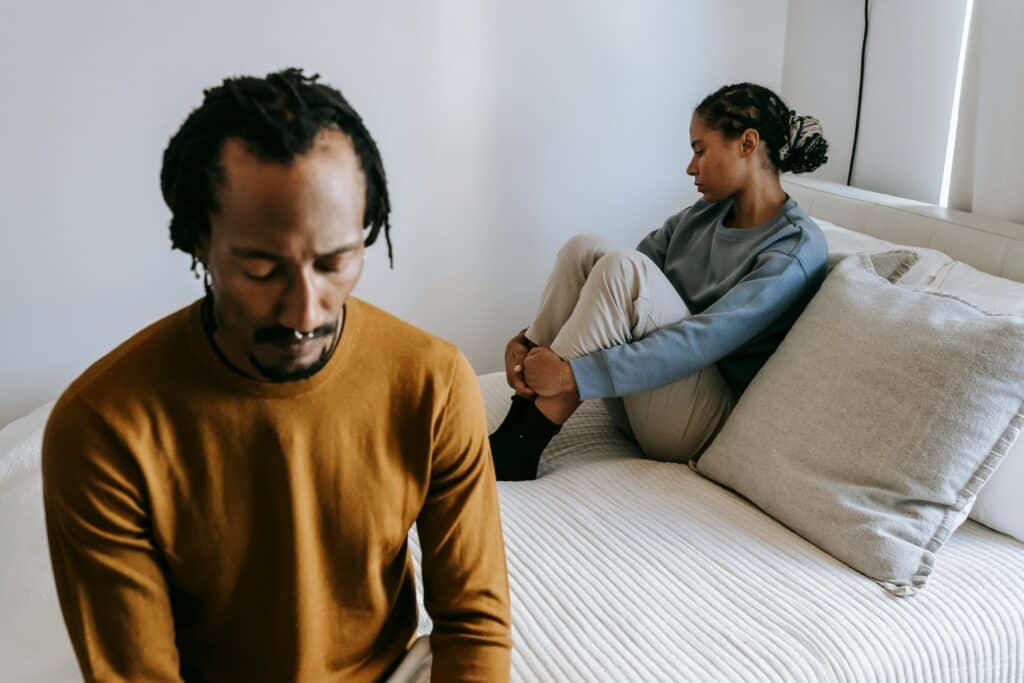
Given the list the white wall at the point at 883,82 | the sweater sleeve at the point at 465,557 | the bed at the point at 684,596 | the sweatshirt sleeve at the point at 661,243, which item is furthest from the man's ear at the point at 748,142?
the sweater sleeve at the point at 465,557

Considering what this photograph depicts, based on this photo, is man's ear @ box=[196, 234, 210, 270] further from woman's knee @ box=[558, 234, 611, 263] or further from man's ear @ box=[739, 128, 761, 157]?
man's ear @ box=[739, 128, 761, 157]

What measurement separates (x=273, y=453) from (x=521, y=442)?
34.9 inches

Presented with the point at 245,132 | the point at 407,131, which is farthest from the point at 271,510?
the point at 407,131

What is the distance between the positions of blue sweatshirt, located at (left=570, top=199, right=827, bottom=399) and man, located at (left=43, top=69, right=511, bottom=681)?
0.73m

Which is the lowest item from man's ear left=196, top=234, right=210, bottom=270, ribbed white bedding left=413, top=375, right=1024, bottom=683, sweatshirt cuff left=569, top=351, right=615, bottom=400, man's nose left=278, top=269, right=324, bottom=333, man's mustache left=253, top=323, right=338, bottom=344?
ribbed white bedding left=413, top=375, right=1024, bottom=683

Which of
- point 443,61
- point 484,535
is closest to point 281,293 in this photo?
point 484,535

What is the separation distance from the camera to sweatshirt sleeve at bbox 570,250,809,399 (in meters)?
1.58

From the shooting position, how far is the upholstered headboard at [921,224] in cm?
161

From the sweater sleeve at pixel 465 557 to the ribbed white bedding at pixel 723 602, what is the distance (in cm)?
20

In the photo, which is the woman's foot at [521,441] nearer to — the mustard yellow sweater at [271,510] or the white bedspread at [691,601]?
the white bedspread at [691,601]

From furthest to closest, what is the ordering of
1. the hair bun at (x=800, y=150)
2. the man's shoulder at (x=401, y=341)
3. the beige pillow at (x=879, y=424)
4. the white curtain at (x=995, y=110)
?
the hair bun at (x=800, y=150) → the white curtain at (x=995, y=110) → the beige pillow at (x=879, y=424) → the man's shoulder at (x=401, y=341)

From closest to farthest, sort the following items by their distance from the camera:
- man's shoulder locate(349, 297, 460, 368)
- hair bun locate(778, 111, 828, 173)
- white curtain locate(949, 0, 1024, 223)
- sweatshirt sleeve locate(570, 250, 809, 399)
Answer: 1. man's shoulder locate(349, 297, 460, 368)
2. sweatshirt sleeve locate(570, 250, 809, 399)
3. white curtain locate(949, 0, 1024, 223)
4. hair bun locate(778, 111, 828, 173)

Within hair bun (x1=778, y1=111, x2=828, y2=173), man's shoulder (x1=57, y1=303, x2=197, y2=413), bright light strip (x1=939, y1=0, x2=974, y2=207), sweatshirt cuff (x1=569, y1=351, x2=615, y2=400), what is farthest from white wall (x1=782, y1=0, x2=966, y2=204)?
man's shoulder (x1=57, y1=303, x2=197, y2=413)

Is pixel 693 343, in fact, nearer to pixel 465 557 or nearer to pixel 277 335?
pixel 465 557
